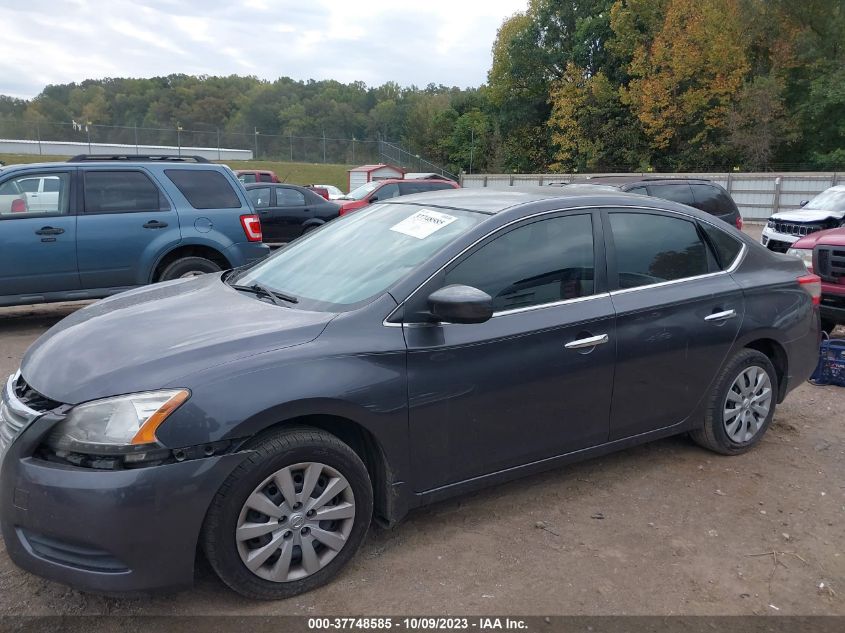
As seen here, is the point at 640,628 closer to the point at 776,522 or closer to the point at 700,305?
the point at 776,522

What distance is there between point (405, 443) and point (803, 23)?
4563 centimetres

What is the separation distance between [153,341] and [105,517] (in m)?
Answer: 0.76

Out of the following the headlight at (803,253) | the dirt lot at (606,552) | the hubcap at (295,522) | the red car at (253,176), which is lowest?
the dirt lot at (606,552)

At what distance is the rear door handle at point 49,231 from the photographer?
7.11 m

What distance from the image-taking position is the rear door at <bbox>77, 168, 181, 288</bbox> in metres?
7.34

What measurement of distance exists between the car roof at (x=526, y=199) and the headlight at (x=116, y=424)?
1878mm

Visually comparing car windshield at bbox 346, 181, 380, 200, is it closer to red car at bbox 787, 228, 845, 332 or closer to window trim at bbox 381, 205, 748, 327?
red car at bbox 787, 228, 845, 332

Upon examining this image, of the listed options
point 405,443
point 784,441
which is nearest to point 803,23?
point 784,441

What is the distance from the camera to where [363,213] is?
4.23 metres

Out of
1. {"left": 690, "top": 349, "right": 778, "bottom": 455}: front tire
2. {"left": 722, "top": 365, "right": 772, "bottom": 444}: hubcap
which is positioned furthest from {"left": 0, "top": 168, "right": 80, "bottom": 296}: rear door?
{"left": 722, "top": 365, "right": 772, "bottom": 444}: hubcap

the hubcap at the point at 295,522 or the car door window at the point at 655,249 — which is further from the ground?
the car door window at the point at 655,249

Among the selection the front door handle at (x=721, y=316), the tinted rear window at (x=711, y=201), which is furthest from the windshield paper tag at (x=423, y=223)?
the tinted rear window at (x=711, y=201)

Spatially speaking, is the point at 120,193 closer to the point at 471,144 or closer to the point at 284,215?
the point at 284,215

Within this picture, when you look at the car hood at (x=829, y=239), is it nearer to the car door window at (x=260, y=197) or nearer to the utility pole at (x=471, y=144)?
the car door window at (x=260, y=197)
